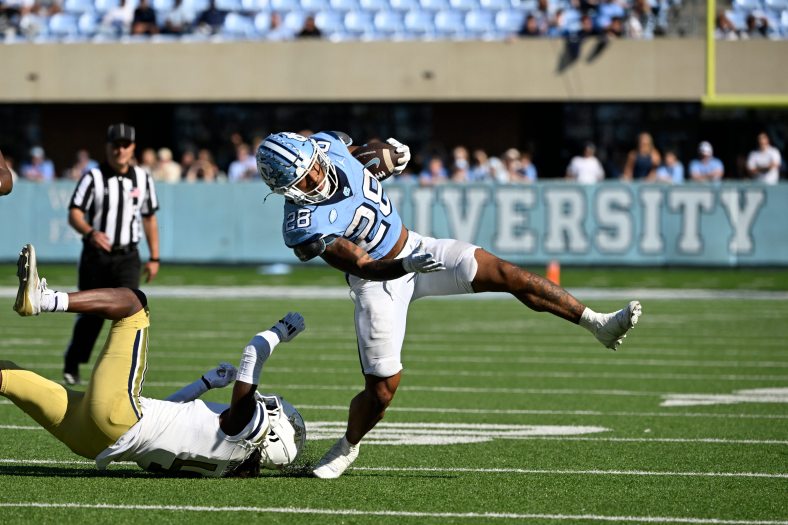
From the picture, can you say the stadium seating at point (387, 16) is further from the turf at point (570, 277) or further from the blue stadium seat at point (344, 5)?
the turf at point (570, 277)

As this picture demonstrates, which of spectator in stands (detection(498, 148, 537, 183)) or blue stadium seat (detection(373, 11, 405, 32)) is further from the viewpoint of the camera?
blue stadium seat (detection(373, 11, 405, 32))

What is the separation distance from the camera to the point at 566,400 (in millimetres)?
8586

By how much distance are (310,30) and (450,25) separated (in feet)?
7.59

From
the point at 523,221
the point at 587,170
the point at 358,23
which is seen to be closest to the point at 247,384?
the point at 523,221

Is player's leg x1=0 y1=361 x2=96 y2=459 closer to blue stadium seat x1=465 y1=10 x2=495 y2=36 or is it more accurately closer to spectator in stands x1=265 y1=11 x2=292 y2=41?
blue stadium seat x1=465 y1=10 x2=495 y2=36

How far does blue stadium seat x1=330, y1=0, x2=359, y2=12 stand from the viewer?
78.3ft

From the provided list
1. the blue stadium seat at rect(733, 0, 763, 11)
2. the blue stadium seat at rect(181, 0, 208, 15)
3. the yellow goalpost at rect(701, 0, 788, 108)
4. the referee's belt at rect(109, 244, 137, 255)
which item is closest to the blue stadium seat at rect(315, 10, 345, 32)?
the blue stadium seat at rect(181, 0, 208, 15)

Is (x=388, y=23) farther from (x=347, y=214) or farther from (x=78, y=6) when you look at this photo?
(x=347, y=214)

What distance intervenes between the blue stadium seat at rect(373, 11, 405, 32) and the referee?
1423 centimetres

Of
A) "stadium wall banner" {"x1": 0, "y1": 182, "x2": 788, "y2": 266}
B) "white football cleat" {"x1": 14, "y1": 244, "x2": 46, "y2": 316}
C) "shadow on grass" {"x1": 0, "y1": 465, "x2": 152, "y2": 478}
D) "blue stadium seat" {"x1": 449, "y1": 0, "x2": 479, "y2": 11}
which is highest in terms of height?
"blue stadium seat" {"x1": 449, "y1": 0, "x2": 479, "y2": 11}

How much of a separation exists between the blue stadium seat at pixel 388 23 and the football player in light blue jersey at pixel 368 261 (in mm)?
17468

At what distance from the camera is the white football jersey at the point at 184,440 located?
564 cm

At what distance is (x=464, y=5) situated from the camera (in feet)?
77.3

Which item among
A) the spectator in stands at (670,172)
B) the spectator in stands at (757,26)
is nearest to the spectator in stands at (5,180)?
the spectator in stands at (670,172)
